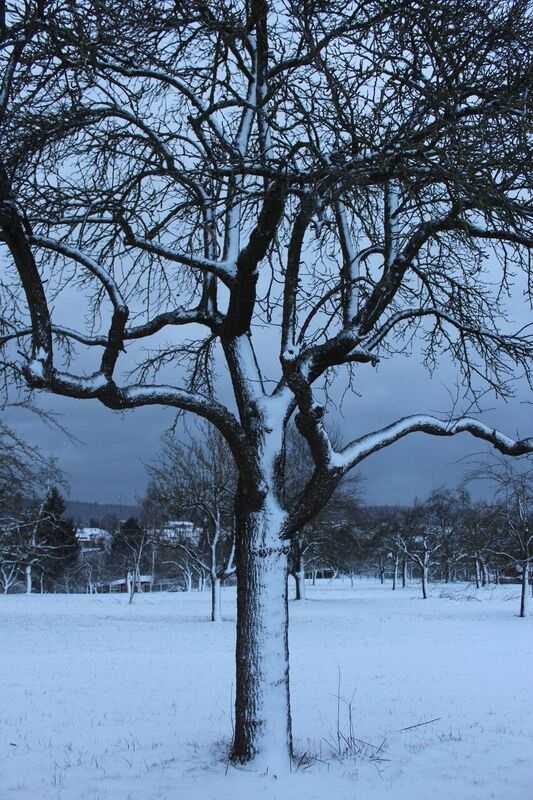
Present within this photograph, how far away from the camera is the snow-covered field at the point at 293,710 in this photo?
241 inches

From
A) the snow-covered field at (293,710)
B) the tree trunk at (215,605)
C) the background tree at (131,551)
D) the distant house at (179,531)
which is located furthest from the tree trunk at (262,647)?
the distant house at (179,531)

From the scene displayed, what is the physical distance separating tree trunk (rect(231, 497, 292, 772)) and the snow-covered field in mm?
265

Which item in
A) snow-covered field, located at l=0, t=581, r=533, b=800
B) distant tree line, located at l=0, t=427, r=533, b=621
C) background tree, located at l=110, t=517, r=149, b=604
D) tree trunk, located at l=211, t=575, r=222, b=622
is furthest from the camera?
background tree, located at l=110, t=517, r=149, b=604

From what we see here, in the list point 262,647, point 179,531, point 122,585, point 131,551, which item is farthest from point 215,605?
point 122,585

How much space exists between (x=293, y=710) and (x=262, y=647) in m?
4.89

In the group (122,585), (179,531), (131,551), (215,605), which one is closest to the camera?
(215,605)

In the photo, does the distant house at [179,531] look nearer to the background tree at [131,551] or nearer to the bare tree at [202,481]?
the background tree at [131,551]

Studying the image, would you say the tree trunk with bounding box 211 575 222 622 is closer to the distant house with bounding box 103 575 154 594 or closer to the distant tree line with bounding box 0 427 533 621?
the distant tree line with bounding box 0 427 533 621

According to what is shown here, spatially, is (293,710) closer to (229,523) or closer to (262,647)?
(262,647)

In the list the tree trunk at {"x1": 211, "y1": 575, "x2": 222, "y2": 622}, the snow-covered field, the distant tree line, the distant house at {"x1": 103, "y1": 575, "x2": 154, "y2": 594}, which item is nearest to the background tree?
the distant tree line

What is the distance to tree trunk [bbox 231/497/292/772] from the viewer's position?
20.8 feet

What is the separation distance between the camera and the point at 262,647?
21.2 feet

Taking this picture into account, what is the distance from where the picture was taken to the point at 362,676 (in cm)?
1438

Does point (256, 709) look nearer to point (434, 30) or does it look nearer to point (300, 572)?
point (434, 30)
